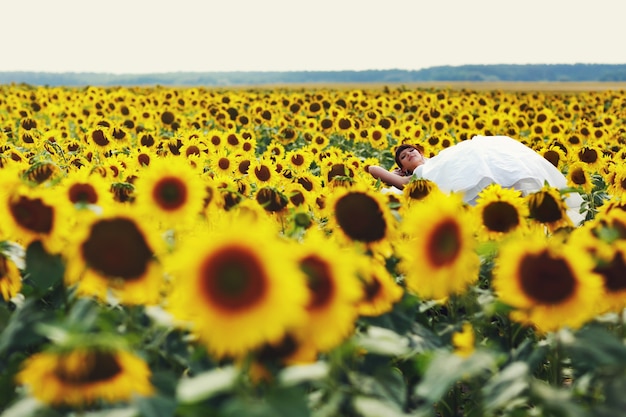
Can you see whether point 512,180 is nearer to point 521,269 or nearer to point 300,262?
point 521,269

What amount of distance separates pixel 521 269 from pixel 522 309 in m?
0.17

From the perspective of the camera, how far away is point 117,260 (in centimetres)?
285

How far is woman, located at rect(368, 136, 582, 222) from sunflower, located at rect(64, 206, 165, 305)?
601 cm

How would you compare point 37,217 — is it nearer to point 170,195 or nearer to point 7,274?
point 7,274

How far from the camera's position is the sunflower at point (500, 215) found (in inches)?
158

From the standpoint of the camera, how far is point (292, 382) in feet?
7.34

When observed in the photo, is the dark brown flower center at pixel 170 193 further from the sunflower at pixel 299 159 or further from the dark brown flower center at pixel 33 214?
the sunflower at pixel 299 159

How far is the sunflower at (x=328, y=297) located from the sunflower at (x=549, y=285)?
0.68 meters

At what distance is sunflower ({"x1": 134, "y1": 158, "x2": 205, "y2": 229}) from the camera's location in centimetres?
385

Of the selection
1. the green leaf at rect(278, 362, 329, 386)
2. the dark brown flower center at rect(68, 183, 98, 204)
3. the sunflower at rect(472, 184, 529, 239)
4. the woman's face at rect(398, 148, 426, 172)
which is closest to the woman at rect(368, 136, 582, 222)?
the woman's face at rect(398, 148, 426, 172)

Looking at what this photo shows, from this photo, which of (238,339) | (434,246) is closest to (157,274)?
(238,339)

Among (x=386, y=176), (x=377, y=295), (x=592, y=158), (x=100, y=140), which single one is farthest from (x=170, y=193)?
(x=592, y=158)

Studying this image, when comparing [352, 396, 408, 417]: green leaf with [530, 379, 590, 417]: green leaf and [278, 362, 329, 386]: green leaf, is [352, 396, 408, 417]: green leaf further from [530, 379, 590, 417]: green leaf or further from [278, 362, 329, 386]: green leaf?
[530, 379, 590, 417]: green leaf

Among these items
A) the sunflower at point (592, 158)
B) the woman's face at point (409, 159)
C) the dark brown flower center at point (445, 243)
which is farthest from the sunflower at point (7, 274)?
the sunflower at point (592, 158)
